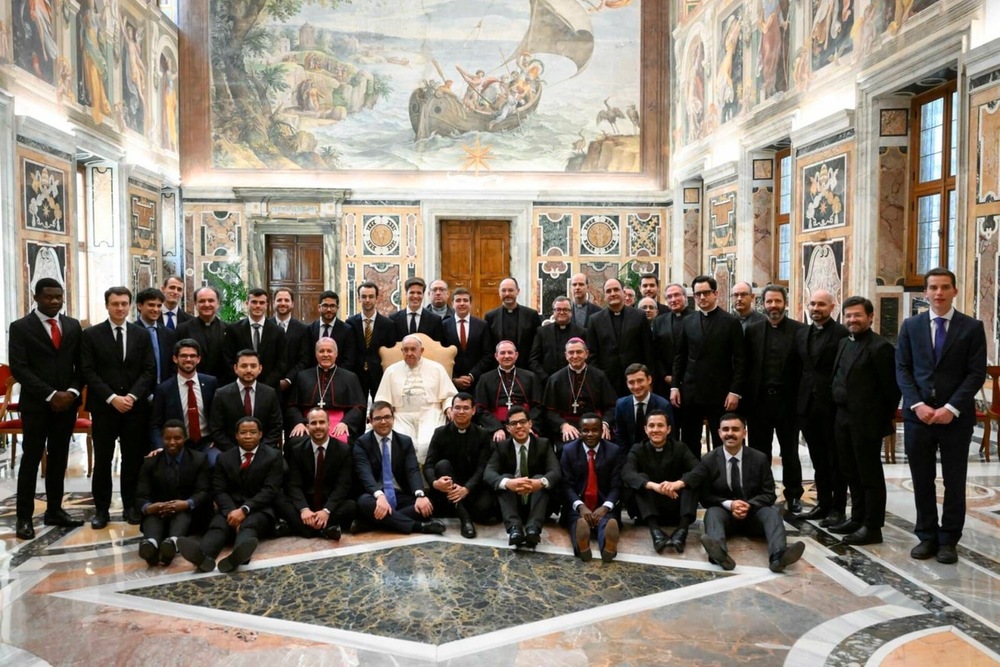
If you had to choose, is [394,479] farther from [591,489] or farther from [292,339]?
[292,339]

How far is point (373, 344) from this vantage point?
7.46 m

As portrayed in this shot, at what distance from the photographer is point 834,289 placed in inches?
387

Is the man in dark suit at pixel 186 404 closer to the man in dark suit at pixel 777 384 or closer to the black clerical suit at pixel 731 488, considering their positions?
the black clerical suit at pixel 731 488

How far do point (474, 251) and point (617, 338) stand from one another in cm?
962

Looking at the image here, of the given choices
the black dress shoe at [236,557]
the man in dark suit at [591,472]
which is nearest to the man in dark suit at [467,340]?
the man in dark suit at [591,472]

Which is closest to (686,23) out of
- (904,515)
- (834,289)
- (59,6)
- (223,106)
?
(834,289)

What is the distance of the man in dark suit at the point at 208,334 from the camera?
6648 millimetres

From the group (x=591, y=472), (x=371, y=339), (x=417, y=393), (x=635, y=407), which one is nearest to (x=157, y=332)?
(x=371, y=339)

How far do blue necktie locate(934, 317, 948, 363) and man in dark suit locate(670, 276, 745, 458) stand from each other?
1563 mm

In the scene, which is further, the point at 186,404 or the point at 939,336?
the point at 186,404

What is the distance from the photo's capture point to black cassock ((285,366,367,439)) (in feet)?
21.6

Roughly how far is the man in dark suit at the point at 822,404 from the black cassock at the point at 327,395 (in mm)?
3516

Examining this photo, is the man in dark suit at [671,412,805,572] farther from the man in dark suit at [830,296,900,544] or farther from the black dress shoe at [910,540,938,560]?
the black dress shoe at [910,540,938,560]

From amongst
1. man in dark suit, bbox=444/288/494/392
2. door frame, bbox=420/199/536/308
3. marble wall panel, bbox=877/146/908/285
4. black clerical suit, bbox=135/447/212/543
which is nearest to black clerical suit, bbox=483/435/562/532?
man in dark suit, bbox=444/288/494/392
